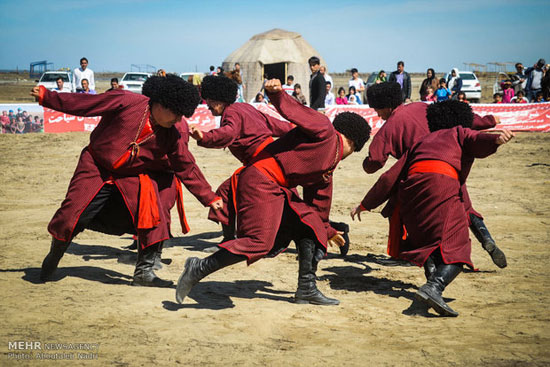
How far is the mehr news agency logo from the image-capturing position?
11.1 feet

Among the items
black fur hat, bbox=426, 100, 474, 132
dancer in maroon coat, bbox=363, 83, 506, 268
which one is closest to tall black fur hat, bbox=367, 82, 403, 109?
dancer in maroon coat, bbox=363, 83, 506, 268

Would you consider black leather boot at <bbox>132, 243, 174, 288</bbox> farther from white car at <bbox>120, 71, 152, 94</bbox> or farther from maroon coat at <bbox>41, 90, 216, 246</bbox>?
white car at <bbox>120, 71, 152, 94</bbox>

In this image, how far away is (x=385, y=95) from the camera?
5543mm

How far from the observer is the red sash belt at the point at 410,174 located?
4.43 meters

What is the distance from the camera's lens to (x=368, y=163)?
511 centimetres

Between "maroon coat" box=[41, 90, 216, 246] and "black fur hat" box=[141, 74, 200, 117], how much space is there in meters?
0.16

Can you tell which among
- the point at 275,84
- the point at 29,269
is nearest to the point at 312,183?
the point at 275,84

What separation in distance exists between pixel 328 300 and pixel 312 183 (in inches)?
37.3

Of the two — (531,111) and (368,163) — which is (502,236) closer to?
(368,163)

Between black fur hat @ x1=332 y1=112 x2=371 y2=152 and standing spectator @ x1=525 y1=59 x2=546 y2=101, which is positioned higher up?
standing spectator @ x1=525 y1=59 x2=546 y2=101

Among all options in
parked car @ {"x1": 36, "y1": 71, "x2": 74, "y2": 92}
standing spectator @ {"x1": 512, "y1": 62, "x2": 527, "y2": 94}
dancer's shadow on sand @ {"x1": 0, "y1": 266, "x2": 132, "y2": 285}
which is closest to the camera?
dancer's shadow on sand @ {"x1": 0, "y1": 266, "x2": 132, "y2": 285}

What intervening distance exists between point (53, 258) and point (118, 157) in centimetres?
103

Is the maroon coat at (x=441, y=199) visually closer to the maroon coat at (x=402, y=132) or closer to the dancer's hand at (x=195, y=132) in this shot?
the maroon coat at (x=402, y=132)

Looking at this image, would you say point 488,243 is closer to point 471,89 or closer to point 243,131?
point 243,131
